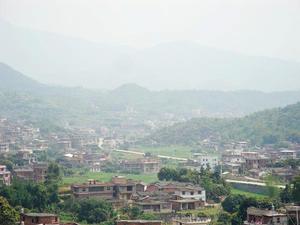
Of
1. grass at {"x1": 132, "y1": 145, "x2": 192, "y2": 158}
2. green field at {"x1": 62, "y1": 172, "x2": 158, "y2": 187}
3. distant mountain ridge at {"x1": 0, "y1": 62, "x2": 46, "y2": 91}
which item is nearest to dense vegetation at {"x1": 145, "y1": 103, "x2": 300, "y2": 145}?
grass at {"x1": 132, "y1": 145, "x2": 192, "y2": 158}

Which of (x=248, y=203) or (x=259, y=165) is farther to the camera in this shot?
(x=259, y=165)

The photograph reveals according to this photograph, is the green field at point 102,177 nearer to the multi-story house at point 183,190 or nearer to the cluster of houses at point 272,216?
the multi-story house at point 183,190

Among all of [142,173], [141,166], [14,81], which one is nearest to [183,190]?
[142,173]

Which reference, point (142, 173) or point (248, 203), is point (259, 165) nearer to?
point (142, 173)

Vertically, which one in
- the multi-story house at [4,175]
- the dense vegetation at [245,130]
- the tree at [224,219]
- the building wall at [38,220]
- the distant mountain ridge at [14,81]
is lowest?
the tree at [224,219]

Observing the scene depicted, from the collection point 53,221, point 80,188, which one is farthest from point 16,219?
point 80,188

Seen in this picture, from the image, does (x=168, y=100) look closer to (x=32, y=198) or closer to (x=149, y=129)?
(x=149, y=129)

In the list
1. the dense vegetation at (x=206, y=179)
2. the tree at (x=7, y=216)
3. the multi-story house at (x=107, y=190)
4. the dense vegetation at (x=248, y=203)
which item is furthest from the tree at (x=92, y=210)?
the dense vegetation at (x=206, y=179)

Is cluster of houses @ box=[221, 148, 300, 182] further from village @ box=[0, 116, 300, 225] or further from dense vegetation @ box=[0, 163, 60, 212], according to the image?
dense vegetation @ box=[0, 163, 60, 212]
